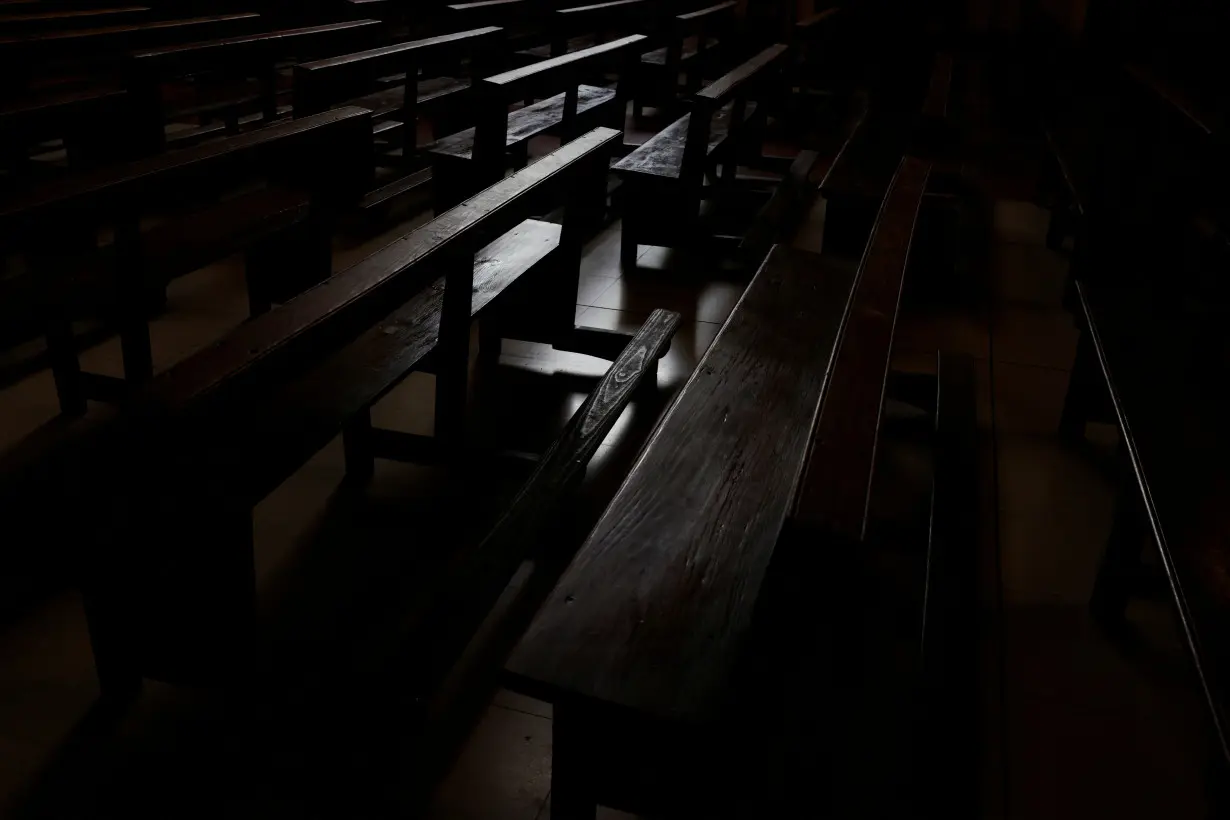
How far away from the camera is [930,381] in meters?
2.87

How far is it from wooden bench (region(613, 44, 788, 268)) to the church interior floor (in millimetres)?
617

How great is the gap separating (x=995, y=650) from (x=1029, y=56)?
658 cm

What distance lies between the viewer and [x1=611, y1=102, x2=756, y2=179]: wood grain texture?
12.0ft

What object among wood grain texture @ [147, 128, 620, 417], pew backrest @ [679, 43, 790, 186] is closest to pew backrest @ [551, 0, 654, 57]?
pew backrest @ [679, 43, 790, 186]

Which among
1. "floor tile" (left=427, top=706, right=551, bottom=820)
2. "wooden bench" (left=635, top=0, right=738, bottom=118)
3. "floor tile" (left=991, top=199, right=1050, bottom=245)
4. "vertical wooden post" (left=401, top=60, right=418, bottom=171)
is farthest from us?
"wooden bench" (left=635, top=0, right=738, bottom=118)

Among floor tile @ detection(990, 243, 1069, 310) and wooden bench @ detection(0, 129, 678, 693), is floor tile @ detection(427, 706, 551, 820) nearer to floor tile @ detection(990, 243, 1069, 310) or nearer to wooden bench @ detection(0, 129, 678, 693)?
wooden bench @ detection(0, 129, 678, 693)

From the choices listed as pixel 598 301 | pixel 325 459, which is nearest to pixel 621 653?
pixel 325 459

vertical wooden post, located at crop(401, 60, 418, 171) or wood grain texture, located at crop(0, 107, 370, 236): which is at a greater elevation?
wood grain texture, located at crop(0, 107, 370, 236)

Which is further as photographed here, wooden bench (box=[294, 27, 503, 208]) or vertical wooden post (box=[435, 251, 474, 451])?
wooden bench (box=[294, 27, 503, 208])

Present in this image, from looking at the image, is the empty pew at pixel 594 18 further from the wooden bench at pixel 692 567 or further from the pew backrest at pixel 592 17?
the wooden bench at pixel 692 567

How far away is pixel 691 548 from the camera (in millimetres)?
1381

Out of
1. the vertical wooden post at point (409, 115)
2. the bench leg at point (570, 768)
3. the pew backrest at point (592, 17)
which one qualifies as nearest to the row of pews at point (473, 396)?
the bench leg at point (570, 768)

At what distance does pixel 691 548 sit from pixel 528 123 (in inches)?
122

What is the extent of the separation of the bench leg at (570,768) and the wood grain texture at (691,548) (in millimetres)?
75
